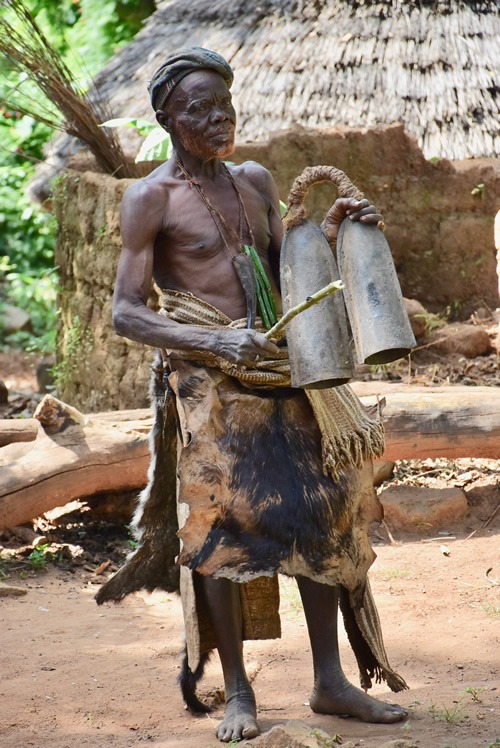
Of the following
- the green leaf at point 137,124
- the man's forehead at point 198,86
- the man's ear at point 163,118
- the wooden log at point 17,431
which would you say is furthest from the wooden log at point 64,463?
the man's forehead at point 198,86

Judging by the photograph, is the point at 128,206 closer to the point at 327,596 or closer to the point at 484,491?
the point at 327,596

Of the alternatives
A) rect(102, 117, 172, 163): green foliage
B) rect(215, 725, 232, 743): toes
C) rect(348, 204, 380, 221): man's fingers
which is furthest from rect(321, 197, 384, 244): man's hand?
rect(102, 117, 172, 163): green foliage

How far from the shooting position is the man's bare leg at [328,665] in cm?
297

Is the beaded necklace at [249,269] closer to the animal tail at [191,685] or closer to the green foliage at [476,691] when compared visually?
the animal tail at [191,685]

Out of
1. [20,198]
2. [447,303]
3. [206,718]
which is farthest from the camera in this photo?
[20,198]

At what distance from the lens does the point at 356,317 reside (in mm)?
2641

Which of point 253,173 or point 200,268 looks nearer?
point 200,268

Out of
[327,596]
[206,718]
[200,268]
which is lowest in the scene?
[206,718]

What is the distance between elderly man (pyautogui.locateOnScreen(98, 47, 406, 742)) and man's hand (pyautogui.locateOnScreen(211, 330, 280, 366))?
0.16 feet

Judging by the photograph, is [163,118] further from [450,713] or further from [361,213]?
[450,713]

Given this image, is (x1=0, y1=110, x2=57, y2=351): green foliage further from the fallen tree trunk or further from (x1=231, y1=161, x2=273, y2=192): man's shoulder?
(x1=231, y1=161, x2=273, y2=192): man's shoulder

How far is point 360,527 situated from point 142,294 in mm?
956

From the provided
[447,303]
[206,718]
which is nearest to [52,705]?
[206,718]

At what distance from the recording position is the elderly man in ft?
9.48
